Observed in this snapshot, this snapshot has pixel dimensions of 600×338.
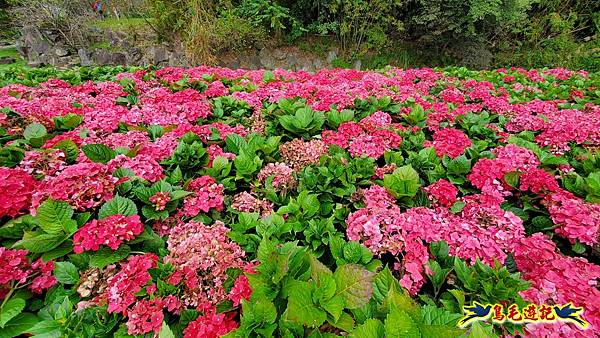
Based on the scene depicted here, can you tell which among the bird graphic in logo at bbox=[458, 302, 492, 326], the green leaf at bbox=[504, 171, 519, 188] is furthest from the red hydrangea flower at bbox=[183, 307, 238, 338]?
the green leaf at bbox=[504, 171, 519, 188]

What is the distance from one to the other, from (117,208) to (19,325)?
56cm

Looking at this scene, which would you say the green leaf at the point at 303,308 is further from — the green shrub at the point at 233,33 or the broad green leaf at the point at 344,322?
the green shrub at the point at 233,33

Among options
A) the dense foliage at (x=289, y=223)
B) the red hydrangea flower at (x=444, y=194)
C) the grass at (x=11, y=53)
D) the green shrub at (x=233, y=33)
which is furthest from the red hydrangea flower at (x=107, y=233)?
the grass at (x=11, y=53)

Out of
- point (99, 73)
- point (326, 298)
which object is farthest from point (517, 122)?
point (99, 73)

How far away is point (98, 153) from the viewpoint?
73.5 inches

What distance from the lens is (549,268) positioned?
1.26 metres

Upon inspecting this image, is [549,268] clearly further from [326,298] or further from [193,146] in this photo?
[193,146]

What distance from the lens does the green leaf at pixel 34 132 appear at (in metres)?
2.11

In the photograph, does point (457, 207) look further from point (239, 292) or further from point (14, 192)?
point (14, 192)

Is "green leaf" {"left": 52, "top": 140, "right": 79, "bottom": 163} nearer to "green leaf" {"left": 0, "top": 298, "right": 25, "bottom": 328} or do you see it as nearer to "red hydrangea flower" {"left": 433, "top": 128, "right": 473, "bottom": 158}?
"green leaf" {"left": 0, "top": 298, "right": 25, "bottom": 328}

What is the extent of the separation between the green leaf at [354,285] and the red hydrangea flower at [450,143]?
1388 mm

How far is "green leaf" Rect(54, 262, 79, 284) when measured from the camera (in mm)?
1280

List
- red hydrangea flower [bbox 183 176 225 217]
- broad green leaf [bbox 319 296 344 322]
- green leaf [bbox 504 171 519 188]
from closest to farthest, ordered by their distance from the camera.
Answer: broad green leaf [bbox 319 296 344 322], red hydrangea flower [bbox 183 176 225 217], green leaf [bbox 504 171 519 188]

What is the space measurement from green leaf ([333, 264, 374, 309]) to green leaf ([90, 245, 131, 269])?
96 cm
